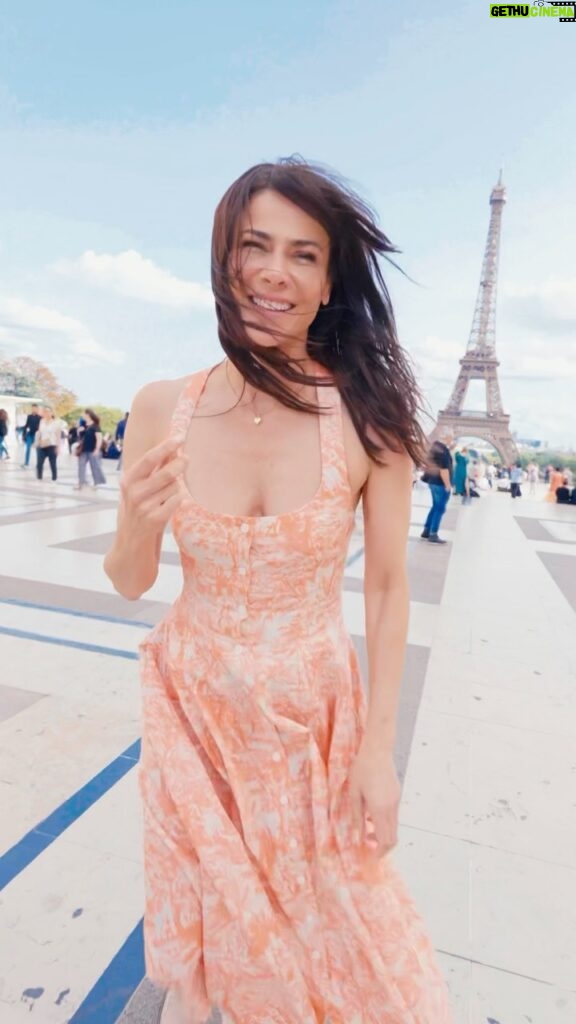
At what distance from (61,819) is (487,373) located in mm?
36047

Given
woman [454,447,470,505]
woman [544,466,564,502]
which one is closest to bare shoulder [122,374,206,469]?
woman [454,447,470,505]

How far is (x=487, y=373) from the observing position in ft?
114

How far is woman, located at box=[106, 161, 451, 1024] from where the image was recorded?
3.17ft

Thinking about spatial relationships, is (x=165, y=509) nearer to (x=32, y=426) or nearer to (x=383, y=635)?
(x=383, y=635)

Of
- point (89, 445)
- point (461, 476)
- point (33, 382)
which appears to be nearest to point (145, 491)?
point (89, 445)

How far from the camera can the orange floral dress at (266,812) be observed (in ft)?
3.14

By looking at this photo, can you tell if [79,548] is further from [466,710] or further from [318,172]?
[318,172]

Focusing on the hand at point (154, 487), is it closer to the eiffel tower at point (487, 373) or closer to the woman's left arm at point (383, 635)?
the woman's left arm at point (383, 635)

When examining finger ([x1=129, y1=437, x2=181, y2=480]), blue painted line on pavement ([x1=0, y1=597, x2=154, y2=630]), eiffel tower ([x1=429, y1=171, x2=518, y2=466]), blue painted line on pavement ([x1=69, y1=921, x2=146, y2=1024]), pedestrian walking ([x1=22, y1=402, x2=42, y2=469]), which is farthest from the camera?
eiffel tower ([x1=429, y1=171, x2=518, y2=466])

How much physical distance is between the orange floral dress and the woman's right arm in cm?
6

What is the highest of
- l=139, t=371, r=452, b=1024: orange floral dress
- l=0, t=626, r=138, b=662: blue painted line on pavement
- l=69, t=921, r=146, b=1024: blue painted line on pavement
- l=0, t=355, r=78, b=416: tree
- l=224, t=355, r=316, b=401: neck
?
l=0, t=355, r=78, b=416: tree

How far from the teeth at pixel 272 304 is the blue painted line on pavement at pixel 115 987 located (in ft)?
4.88

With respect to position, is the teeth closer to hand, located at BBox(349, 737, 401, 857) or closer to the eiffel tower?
hand, located at BBox(349, 737, 401, 857)

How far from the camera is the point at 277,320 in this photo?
1.04 m
